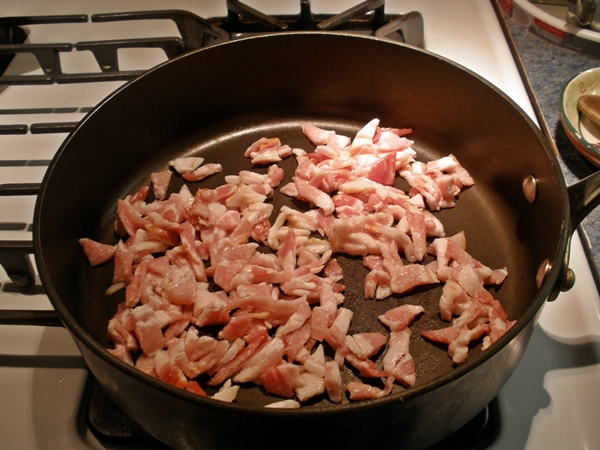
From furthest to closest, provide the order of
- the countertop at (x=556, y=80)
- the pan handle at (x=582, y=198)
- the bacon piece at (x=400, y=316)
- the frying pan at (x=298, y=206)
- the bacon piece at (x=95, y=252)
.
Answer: the countertop at (x=556, y=80)
the bacon piece at (x=95, y=252)
the bacon piece at (x=400, y=316)
the pan handle at (x=582, y=198)
the frying pan at (x=298, y=206)

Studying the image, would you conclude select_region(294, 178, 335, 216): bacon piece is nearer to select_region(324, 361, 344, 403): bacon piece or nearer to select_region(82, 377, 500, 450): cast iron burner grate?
select_region(324, 361, 344, 403): bacon piece

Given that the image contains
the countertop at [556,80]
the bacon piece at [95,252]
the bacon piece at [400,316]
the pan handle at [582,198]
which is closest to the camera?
the pan handle at [582,198]

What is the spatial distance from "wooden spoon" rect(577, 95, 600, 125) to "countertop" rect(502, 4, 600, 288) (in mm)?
87

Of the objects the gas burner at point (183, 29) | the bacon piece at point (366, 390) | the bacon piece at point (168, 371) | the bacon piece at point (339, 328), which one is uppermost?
the gas burner at point (183, 29)

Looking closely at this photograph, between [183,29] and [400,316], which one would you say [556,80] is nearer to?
[400,316]

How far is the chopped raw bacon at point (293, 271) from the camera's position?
912mm

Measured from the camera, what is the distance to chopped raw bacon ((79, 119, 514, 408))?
91 cm

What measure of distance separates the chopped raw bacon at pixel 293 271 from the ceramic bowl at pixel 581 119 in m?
0.31

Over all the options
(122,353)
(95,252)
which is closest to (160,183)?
(95,252)

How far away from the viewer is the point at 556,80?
1545 mm

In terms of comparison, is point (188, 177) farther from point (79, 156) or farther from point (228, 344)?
point (228, 344)

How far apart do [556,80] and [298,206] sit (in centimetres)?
97

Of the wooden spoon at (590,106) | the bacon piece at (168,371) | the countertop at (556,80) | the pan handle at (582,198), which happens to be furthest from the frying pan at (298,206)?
the wooden spoon at (590,106)

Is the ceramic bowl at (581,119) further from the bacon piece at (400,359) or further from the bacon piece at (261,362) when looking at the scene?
the bacon piece at (261,362)
